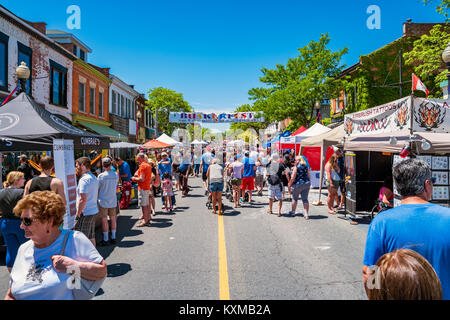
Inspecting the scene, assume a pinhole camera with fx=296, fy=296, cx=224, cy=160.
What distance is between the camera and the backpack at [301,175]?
8.69 metres

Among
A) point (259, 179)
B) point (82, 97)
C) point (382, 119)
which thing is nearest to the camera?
point (382, 119)

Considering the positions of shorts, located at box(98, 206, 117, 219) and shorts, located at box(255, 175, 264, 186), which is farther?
shorts, located at box(255, 175, 264, 186)

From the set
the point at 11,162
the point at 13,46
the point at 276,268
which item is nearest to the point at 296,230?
the point at 276,268

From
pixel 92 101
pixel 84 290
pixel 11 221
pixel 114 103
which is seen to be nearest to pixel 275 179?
pixel 11 221

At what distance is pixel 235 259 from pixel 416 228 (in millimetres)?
3721

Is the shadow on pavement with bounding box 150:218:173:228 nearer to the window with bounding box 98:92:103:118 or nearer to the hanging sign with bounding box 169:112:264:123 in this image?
the window with bounding box 98:92:103:118

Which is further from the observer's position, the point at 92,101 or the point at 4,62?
the point at 92,101

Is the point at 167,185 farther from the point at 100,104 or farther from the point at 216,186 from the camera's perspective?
the point at 100,104

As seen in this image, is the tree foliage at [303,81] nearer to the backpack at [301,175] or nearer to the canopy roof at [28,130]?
the backpack at [301,175]

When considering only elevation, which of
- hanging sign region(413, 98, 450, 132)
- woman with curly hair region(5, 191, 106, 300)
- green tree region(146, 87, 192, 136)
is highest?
green tree region(146, 87, 192, 136)

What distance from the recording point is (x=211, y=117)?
32.7 metres

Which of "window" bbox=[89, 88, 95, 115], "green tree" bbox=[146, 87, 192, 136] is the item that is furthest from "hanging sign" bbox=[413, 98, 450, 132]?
"green tree" bbox=[146, 87, 192, 136]

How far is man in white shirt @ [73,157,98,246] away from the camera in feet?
16.7

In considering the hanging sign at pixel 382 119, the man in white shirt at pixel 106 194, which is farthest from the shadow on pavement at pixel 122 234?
the hanging sign at pixel 382 119
